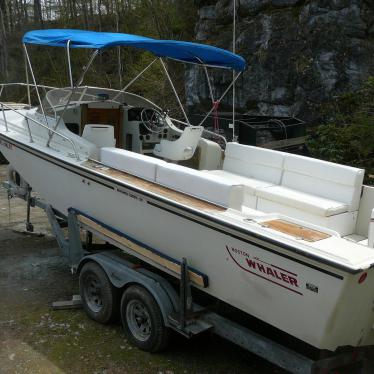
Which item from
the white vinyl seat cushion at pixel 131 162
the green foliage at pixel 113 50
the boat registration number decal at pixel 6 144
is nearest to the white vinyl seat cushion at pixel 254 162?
the white vinyl seat cushion at pixel 131 162

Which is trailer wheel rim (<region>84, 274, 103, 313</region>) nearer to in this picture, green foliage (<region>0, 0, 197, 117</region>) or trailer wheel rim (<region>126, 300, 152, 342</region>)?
trailer wheel rim (<region>126, 300, 152, 342</region>)

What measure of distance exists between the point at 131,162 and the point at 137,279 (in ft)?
3.71

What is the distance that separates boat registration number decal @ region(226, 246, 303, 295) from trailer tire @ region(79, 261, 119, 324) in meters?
1.38

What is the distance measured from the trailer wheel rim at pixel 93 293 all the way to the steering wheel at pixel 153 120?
2.25 meters

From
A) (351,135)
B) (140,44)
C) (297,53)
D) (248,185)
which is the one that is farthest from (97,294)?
(297,53)

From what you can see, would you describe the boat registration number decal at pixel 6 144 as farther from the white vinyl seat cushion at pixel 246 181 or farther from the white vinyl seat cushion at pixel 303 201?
the white vinyl seat cushion at pixel 303 201

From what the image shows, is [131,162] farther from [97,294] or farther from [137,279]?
[97,294]

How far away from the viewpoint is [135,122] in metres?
5.86

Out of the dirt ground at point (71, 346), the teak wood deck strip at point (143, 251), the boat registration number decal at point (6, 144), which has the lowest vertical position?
the dirt ground at point (71, 346)

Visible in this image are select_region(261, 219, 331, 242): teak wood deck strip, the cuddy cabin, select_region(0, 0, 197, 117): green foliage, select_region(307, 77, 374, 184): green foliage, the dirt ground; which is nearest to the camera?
select_region(261, 219, 331, 242): teak wood deck strip

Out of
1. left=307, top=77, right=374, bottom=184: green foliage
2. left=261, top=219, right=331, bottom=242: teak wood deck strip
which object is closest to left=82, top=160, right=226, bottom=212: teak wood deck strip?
left=261, top=219, right=331, bottom=242: teak wood deck strip

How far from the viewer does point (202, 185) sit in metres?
3.66

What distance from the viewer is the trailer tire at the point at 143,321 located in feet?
11.8

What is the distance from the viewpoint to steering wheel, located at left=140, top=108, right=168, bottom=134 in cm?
588
